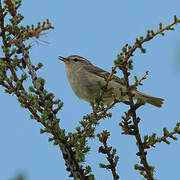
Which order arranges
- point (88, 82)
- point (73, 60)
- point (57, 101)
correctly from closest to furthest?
point (57, 101)
point (88, 82)
point (73, 60)

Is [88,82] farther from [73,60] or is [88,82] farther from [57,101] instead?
[57,101]

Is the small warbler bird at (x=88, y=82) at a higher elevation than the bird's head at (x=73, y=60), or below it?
below

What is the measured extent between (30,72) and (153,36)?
5.49 ft

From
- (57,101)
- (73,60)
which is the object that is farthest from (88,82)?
(57,101)

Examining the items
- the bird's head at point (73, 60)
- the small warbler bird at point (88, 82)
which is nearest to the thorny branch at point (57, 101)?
the small warbler bird at point (88, 82)

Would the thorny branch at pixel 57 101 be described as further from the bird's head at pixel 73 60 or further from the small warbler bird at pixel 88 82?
the bird's head at pixel 73 60

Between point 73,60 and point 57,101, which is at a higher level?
point 73,60

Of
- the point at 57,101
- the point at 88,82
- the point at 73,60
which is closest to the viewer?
the point at 57,101

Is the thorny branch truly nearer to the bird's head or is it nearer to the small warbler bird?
the small warbler bird

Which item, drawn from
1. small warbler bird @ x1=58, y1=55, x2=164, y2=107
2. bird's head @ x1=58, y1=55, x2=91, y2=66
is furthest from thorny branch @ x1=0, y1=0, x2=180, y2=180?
bird's head @ x1=58, y1=55, x2=91, y2=66

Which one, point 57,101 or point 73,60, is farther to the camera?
point 73,60

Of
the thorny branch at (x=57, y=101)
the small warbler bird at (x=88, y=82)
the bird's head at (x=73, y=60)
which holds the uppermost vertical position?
the bird's head at (x=73, y=60)

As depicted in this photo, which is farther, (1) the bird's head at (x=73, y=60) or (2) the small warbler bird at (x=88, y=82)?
(1) the bird's head at (x=73, y=60)

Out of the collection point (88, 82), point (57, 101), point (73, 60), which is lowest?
point (57, 101)
